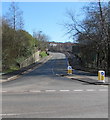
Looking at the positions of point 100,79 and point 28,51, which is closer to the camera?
point 100,79

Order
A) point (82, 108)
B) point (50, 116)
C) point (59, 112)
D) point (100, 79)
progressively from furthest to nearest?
point (100, 79)
point (82, 108)
point (59, 112)
point (50, 116)

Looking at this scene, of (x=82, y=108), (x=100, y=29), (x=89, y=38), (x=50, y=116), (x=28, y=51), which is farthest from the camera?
(x=28, y=51)

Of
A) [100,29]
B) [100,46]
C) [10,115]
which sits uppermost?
[100,29]

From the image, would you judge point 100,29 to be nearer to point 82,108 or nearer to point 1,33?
point 1,33

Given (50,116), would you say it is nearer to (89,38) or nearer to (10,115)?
(10,115)

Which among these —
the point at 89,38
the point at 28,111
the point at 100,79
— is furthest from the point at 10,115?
the point at 89,38

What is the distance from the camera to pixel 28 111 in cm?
801

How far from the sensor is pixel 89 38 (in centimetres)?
3728

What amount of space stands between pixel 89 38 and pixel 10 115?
31039 millimetres

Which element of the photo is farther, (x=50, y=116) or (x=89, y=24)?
(x=89, y=24)

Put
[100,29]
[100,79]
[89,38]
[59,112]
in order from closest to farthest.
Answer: [59,112], [100,79], [100,29], [89,38]

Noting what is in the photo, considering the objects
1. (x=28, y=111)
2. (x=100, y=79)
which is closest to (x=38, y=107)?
(x=28, y=111)

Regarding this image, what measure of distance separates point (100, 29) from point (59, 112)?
92.4 feet

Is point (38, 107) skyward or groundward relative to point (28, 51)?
groundward
